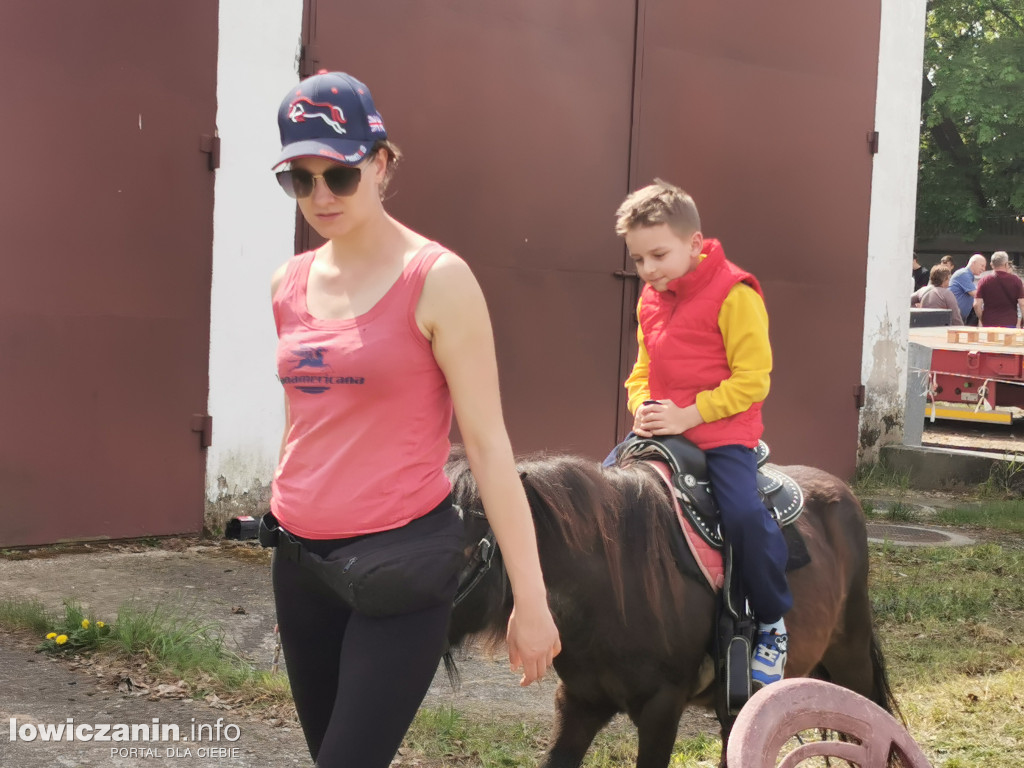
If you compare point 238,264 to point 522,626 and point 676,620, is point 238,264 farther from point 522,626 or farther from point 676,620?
point 522,626

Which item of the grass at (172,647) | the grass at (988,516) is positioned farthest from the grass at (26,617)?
the grass at (988,516)

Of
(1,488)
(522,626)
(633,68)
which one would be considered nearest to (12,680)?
(1,488)

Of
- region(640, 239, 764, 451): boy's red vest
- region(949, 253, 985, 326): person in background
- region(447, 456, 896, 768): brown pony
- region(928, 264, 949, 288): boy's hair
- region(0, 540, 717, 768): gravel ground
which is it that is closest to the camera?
region(447, 456, 896, 768): brown pony

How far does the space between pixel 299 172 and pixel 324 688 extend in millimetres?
958

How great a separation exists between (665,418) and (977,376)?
1053 cm

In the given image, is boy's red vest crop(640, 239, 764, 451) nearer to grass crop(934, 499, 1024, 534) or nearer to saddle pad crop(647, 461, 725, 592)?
saddle pad crop(647, 461, 725, 592)

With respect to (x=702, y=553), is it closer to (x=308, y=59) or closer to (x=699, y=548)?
(x=699, y=548)

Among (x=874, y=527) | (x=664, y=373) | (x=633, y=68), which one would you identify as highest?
(x=633, y=68)

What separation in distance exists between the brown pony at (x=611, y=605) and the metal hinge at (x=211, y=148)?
3952mm

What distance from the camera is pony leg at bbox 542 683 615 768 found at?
3354mm

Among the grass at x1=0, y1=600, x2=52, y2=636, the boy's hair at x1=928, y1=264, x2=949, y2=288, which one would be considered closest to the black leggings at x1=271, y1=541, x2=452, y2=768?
the grass at x1=0, y1=600, x2=52, y2=636

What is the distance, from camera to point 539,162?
26.2 feet

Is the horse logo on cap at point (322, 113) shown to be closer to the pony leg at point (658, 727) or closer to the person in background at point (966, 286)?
the pony leg at point (658, 727)
